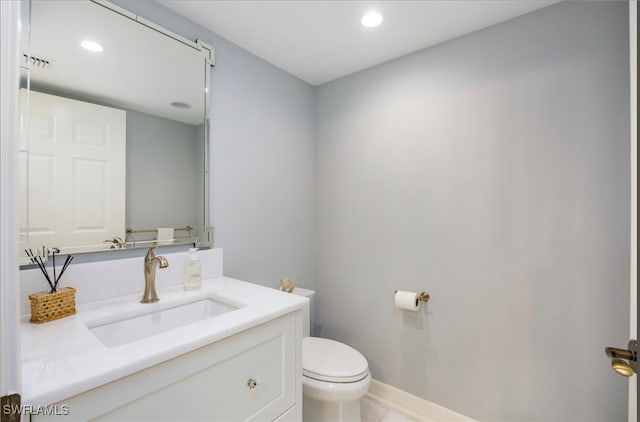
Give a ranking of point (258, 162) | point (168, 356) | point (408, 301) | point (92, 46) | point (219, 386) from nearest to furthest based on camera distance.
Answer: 1. point (168, 356)
2. point (219, 386)
3. point (92, 46)
4. point (408, 301)
5. point (258, 162)

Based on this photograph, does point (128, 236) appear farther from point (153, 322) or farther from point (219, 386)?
point (219, 386)

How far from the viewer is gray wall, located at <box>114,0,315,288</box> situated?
162cm

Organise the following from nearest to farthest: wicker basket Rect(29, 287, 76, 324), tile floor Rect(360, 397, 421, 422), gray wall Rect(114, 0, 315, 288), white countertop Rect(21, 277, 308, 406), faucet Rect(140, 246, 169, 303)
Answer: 1. white countertop Rect(21, 277, 308, 406)
2. wicker basket Rect(29, 287, 76, 324)
3. faucet Rect(140, 246, 169, 303)
4. gray wall Rect(114, 0, 315, 288)
5. tile floor Rect(360, 397, 421, 422)

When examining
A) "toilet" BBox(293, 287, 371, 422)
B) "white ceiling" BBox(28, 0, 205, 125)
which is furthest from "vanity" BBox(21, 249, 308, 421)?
"white ceiling" BBox(28, 0, 205, 125)

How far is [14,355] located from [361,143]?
1.88 m

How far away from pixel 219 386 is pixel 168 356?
0.23 meters

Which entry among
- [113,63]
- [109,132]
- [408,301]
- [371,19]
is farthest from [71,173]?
[408,301]

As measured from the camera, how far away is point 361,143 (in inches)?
80.0

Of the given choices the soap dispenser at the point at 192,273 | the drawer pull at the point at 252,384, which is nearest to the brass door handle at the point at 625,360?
the drawer pull at the point at 252,384

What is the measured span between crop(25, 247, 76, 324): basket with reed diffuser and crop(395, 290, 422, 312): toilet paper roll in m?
1.54

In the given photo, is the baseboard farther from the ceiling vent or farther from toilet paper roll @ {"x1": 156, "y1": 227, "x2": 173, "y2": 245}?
the ceiling vent

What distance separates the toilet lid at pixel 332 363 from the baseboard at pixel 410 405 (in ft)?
1.61

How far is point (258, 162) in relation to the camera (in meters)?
1.85

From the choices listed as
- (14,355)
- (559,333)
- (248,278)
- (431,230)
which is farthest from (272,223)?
(559,333)
